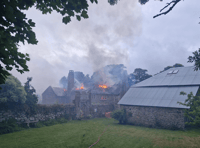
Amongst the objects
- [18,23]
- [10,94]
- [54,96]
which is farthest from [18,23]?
[54,96]

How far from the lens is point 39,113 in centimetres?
1855

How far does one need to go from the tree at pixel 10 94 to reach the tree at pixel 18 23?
14.5m

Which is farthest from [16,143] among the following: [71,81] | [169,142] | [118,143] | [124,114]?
[71,81]

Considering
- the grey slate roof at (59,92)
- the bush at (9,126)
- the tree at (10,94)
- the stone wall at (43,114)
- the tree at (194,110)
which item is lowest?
the bush at (9,126)

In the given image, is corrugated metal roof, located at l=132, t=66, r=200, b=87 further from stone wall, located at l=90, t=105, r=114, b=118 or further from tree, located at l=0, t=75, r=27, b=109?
tree, located at l=0, t=75, r=27, b=109

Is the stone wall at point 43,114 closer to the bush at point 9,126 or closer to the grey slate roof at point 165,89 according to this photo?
the bush at point 9,126

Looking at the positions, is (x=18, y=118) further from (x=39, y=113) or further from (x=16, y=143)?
(x=16, y=143)

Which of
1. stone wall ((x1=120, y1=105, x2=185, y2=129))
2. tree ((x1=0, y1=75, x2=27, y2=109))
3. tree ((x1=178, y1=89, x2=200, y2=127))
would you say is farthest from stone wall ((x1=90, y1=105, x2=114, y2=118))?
tree ((x1=178, y1=89, x2=200, y2=127))

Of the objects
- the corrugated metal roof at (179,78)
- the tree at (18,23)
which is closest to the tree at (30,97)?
the tree at (18,23)

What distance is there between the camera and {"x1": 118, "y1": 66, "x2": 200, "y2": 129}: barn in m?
16.2

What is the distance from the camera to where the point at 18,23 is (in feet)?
12.3

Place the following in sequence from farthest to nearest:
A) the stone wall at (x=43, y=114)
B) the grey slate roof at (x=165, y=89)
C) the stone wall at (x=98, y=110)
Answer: the stone wall at (x=98, y=110), the grey slate roof at (x=165, y=89), the stone wall at (x=43, y=114)

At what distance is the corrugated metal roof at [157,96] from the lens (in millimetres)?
16734

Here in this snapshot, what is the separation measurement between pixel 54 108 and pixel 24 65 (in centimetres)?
1947
